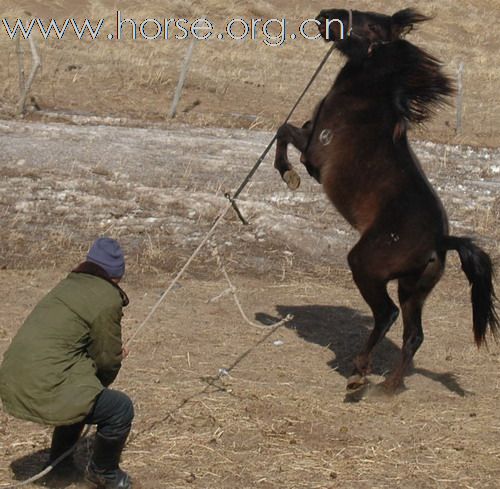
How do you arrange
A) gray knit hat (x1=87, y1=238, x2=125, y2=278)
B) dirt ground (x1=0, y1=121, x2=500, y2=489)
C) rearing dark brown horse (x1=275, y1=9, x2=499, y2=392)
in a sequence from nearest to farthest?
1. gray knit hat (x1=87, y1=238, x2=125, y2=278)
2. dirt ground (x1=0, y1=121, x2=500, y2=489)
3. rearing dark brown horse (x1=275, y1=9, x2=499, y2=392)

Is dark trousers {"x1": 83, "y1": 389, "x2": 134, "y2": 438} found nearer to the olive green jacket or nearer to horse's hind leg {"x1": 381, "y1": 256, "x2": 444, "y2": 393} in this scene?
the olive green jacket

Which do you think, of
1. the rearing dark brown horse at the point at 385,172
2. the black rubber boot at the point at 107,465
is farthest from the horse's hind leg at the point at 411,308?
the black rubber boot at the point at 107,465

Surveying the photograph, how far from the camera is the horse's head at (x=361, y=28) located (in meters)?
7.43

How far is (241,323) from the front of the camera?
8602 millimetres

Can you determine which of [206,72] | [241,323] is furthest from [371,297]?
[206,72]

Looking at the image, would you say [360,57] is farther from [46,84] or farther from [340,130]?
[46,84]

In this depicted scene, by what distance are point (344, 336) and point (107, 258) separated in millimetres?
3949

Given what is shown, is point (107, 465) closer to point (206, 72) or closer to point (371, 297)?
point (371, 297)

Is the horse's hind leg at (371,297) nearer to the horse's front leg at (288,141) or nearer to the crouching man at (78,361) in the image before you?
the horse's front leg at (288,141)

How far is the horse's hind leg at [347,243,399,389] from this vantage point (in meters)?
6.99

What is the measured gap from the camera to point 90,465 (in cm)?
519

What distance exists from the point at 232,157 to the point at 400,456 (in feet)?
28.0

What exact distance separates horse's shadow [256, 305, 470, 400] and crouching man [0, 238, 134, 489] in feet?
9.50

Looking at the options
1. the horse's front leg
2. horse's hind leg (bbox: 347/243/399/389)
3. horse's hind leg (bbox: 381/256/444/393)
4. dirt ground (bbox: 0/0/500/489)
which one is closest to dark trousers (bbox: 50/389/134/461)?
dirt ground (bbox: 0/0/500/489)
